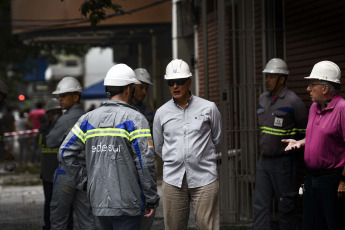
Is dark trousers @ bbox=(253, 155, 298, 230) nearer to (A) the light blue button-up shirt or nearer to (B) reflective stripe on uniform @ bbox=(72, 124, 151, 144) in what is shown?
(A) the light blue button-up shirt

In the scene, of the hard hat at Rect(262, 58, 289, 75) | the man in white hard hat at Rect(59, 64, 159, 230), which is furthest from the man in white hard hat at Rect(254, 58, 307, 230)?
the man in white hard hat at Rect(59, 64, 159, 230)

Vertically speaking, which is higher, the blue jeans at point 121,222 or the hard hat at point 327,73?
the hard hat at point 327,73

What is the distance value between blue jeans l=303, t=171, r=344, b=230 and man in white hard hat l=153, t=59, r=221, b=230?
840 millimetres

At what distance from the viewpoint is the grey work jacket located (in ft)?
18.7

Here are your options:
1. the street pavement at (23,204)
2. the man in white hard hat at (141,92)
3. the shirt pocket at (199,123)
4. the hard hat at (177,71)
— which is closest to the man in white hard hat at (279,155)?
the man in white hard hat at (141,92)

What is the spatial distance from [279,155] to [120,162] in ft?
10.1

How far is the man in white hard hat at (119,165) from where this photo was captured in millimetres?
5715

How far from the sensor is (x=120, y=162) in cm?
572

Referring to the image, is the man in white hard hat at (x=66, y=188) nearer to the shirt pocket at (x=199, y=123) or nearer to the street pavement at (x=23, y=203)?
the shirt pocket at (x=199, y=123)

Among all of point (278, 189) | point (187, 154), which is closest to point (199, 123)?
point (187, 154)

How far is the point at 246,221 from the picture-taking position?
9977 mm

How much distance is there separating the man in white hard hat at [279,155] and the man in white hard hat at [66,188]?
6.48 ft

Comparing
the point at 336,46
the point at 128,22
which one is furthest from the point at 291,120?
the point at 128,22

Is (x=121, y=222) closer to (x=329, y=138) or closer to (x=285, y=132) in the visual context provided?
(x=329, y=138)
